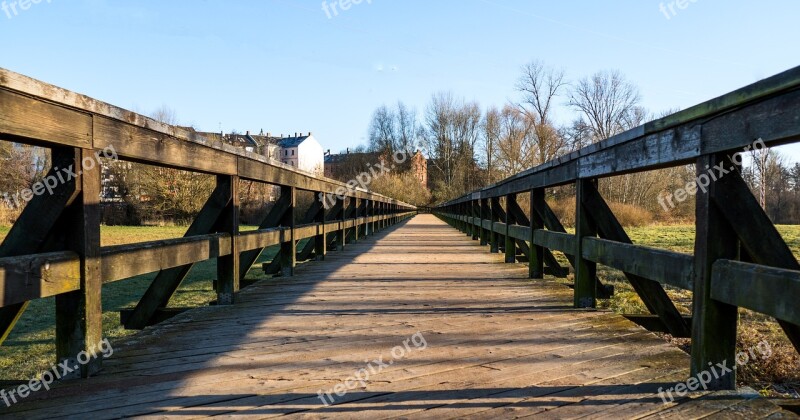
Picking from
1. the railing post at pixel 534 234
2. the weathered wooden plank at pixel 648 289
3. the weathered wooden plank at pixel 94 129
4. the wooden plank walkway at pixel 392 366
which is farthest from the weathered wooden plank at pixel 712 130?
the weathered wooden plank at pixel 94 129

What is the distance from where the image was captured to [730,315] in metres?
1.95

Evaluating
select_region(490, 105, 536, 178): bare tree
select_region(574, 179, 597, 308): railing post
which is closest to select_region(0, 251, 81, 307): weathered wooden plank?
select_region(574, 179, 597, 308): railing post

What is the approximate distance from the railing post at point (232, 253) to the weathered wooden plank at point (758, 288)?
308 cm

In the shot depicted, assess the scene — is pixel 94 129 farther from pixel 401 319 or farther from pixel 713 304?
pixel 713 304

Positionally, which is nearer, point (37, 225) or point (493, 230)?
point (37, 225)

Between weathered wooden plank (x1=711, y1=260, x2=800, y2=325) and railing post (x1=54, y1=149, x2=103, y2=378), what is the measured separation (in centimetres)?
251

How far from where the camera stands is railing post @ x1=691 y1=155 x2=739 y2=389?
6.36ft

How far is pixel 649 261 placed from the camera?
2.43m

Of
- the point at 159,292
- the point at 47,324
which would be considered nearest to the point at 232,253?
the point at 159,292

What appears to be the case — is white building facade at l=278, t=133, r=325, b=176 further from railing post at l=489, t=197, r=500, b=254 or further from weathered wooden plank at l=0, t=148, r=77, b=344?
weathered wooden plank at l=0, t=148, r=77, b=344

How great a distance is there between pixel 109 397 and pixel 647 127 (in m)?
2.66

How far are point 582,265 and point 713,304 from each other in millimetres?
1635

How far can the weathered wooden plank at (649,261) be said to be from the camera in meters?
2.14

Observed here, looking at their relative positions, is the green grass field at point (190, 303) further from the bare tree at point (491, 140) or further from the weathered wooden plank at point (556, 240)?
the bare tree at point (491, 140)
